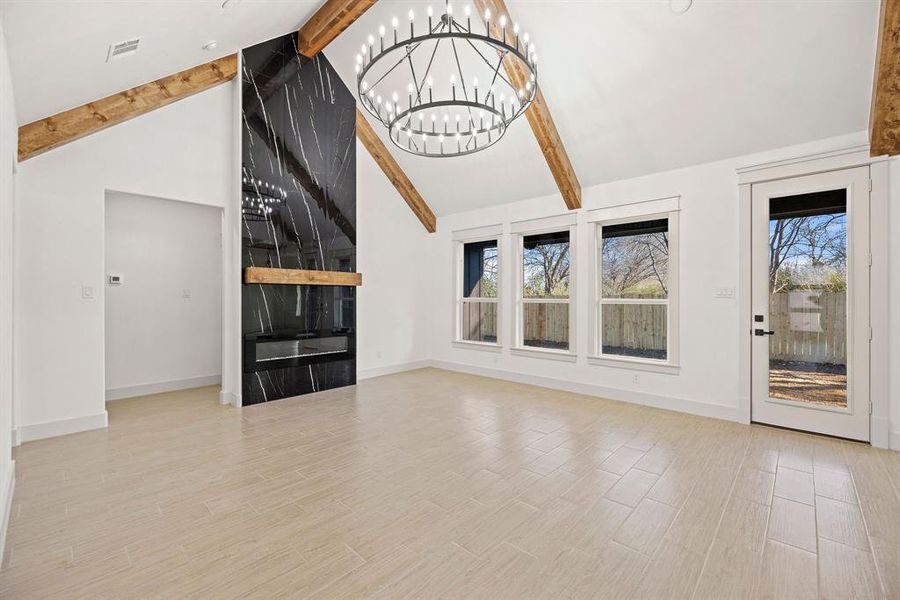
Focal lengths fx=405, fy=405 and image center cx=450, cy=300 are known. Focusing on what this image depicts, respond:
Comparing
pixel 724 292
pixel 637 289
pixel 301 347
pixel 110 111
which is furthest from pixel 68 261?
pixel 724 292

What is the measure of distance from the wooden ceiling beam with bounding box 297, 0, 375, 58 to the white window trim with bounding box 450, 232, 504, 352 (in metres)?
3.36

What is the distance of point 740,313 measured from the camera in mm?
4219

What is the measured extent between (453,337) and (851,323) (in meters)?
5.04

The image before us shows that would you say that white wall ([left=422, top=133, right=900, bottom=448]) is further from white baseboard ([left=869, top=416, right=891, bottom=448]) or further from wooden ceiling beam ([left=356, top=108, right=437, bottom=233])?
wooden ceiling beam ([left=356, top=108, right=437, bottom=233])

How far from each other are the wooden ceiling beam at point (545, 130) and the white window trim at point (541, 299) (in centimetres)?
36

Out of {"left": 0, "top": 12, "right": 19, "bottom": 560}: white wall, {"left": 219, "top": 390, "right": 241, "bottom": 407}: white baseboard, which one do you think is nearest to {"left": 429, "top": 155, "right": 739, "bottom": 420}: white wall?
{"left": 219, "top": 390, "right": 241, "bottom": 407}: white baseboard

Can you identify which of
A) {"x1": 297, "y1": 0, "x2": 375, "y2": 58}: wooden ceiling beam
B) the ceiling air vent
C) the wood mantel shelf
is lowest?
the wood mantel shelf

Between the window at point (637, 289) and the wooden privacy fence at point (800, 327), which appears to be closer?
the wooden privacy fence at point (800, 327)

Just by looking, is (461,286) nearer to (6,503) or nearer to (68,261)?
→ (68,261)

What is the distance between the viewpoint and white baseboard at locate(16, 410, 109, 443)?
3555 mm

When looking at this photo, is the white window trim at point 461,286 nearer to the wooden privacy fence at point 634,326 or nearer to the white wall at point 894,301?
the wooden privacy fence at point 634,326

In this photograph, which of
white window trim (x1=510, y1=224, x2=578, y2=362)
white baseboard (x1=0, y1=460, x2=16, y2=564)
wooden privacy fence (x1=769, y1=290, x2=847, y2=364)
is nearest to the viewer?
white baseboard (x1=0, y1=460, x2=16, y2=564)

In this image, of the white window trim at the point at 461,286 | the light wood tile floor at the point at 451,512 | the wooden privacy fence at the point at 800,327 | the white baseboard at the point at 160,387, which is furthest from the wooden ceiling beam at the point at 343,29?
the light wood tile floor at the point at 451,512

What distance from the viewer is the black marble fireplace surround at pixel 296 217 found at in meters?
4.83
